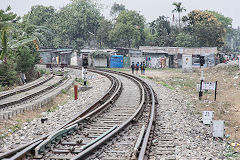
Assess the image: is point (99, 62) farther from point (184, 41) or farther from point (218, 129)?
point (218, 129)

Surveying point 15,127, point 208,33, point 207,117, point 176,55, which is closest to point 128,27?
point 176,55

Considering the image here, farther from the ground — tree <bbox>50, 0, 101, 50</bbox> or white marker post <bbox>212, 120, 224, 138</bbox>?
tree <bbox>50, 0, 101, 50</bbox>

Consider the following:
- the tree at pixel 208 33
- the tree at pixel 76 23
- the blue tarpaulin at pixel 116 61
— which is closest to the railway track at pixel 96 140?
the blue tarpaulin at pixel 116 61

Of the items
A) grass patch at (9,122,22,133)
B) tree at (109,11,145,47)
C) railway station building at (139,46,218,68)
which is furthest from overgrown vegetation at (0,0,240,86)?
grass patch at (9,122,22,133)

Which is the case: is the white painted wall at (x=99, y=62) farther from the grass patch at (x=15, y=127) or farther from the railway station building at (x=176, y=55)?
the grass patch at (x=15, y=127)

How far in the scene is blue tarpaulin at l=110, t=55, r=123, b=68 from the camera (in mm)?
44656

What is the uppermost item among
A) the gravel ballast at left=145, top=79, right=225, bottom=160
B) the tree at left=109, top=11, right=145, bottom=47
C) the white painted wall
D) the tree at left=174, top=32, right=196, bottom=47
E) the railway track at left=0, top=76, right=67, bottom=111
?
the tree at left=109, top=11, right=145, bottom=47

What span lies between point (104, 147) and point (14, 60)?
22.7 metres

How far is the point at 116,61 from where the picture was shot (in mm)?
44844

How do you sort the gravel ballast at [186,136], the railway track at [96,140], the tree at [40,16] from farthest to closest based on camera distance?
the tree at [40,16]
the gravel ballast at [186,136]
the railway track at [96,140]

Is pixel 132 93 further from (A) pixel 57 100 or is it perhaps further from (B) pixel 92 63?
(B) pixel 92 63

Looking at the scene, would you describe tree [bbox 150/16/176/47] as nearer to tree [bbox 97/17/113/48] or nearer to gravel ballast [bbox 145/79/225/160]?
tree [bbox 97/17/113/48]

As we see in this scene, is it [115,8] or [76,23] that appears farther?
[115,8]

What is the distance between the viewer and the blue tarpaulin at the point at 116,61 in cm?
4466
